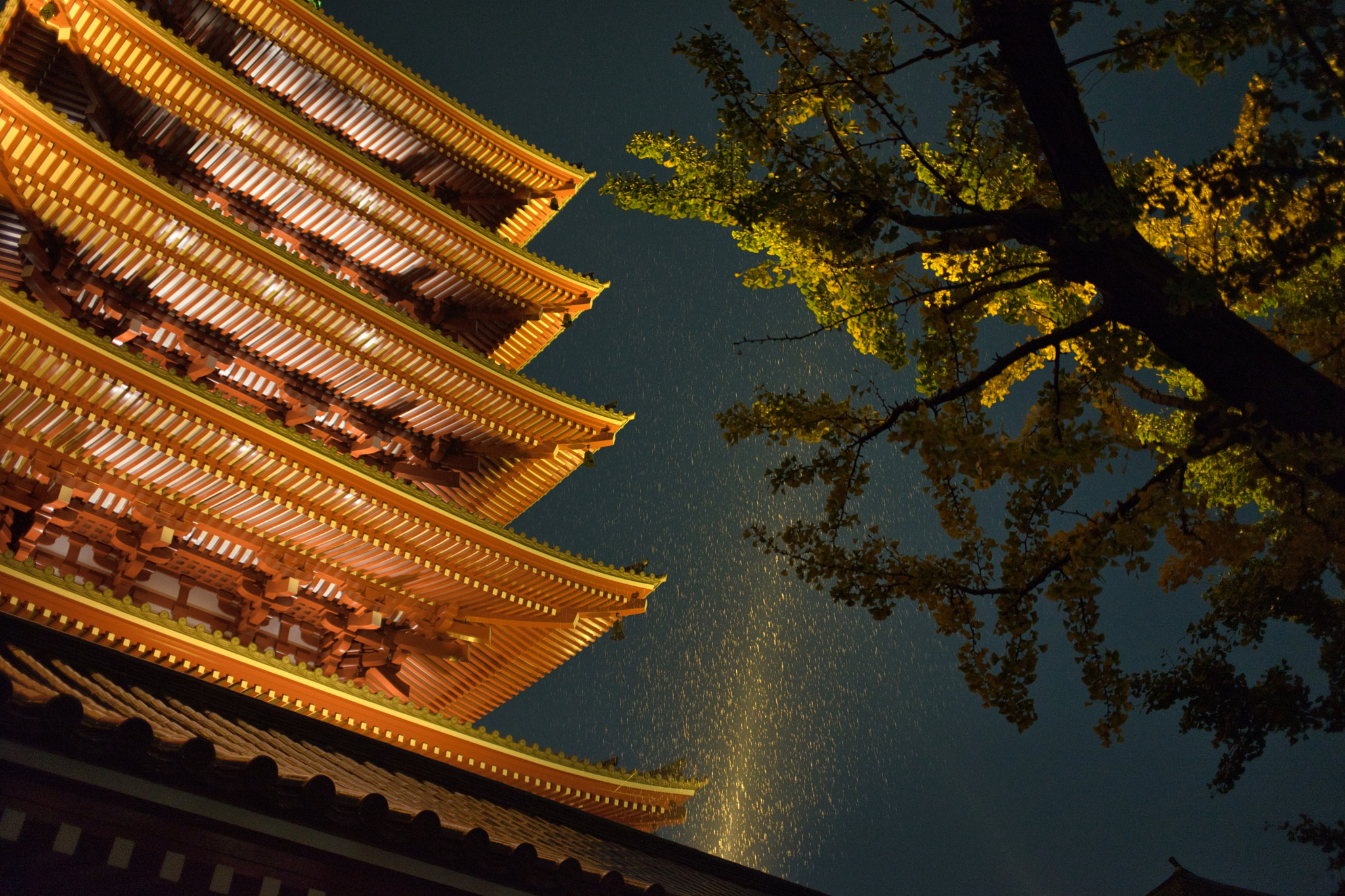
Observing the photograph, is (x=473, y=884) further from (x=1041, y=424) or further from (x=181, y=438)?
(x=181, y=438)

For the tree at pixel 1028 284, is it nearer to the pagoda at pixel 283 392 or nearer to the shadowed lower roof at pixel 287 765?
the shadowed lower roof at pixel 287 765

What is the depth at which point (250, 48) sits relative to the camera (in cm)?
1160

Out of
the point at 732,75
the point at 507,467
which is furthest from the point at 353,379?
the point at 732,75

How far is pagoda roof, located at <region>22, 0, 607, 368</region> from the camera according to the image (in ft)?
30.5

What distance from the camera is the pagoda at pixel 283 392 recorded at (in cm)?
732

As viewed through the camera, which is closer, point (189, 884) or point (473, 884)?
point (189, 884)

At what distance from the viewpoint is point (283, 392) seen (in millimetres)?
9766

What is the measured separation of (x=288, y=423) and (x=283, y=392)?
1.25ft

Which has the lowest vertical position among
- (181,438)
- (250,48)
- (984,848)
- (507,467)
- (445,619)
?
(984,848)

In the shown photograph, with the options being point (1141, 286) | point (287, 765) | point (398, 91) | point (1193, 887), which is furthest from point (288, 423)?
point (1193, 887)

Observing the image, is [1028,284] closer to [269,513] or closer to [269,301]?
[269,513]

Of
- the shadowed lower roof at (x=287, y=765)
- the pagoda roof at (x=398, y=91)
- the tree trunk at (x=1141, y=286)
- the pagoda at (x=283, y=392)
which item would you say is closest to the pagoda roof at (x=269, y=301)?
the pagoda at (x=283, y=392)

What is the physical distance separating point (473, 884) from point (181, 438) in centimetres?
513

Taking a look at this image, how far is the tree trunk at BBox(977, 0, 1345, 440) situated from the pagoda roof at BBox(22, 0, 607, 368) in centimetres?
770
